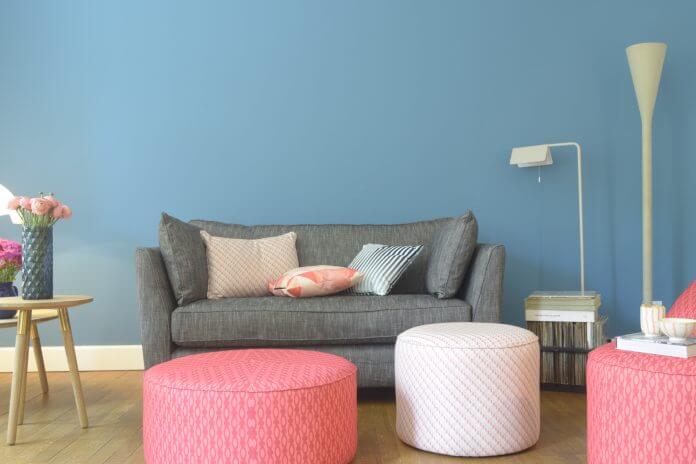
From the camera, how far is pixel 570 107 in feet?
13.1

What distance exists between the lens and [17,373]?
8.55ft

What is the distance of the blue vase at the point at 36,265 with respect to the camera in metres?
2.76

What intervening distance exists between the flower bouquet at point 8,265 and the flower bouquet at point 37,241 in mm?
259

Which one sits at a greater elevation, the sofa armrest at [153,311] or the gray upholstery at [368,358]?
the sofa armrest at [153,311]

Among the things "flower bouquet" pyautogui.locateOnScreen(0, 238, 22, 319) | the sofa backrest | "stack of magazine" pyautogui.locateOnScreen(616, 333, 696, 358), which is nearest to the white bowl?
"stack of magazine" pyautogui.locateOnScreen(616, 333, 696, 358)

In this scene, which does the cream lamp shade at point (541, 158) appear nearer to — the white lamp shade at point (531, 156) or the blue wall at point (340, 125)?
the white lamp shade at point (531, 156)

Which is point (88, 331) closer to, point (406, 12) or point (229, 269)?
point (229, 269)

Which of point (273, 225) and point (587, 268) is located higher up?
point (273, 225)

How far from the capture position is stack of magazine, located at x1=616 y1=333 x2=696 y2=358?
1.89m

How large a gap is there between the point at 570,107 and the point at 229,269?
209 cm

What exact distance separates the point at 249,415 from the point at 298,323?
3.31 feet

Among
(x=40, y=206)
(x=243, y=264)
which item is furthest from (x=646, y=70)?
(x=40, y=206)

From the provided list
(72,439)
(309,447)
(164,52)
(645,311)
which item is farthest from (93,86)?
(645,311)

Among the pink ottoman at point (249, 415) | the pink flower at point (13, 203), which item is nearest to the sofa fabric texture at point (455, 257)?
the pink ottoman at point (249, 415)
